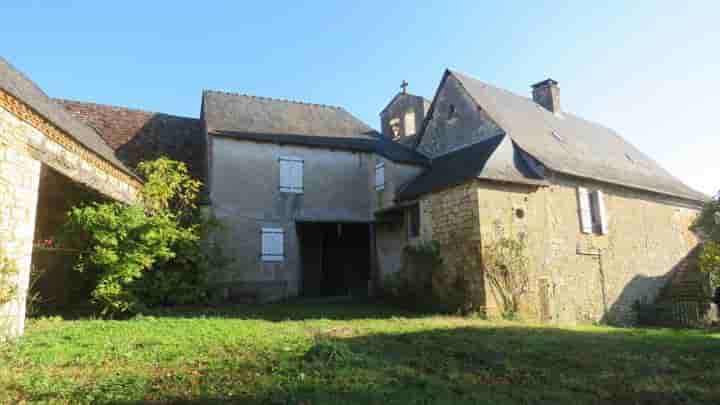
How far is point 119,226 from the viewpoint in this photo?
8.29 meters

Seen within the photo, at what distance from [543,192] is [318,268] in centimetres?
703

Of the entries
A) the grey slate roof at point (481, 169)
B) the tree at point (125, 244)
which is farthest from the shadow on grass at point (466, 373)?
the grey slate roof at point (481, 169)

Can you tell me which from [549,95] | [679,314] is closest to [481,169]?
[679,314]


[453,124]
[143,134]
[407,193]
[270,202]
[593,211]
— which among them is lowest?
[593,211]

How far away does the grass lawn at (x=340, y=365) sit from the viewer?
12.9ft

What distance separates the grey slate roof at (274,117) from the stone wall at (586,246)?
5.98m

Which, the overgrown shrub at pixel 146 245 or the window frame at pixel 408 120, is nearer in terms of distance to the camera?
the overgrown shrub at pixel 146 245

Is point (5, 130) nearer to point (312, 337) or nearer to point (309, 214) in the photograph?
point (312, 337)

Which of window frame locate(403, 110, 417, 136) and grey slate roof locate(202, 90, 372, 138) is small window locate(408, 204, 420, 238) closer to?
grey slate roof locate(202, 90, 372, 138)

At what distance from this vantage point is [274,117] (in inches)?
553

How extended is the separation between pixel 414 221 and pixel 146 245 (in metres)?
6.79

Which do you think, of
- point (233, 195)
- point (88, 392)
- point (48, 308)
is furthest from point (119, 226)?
point (88, 392)

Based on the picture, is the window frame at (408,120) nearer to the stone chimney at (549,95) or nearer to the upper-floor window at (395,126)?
the upper-floor window at (395,126)

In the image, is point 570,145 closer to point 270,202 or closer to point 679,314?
point 679,314
